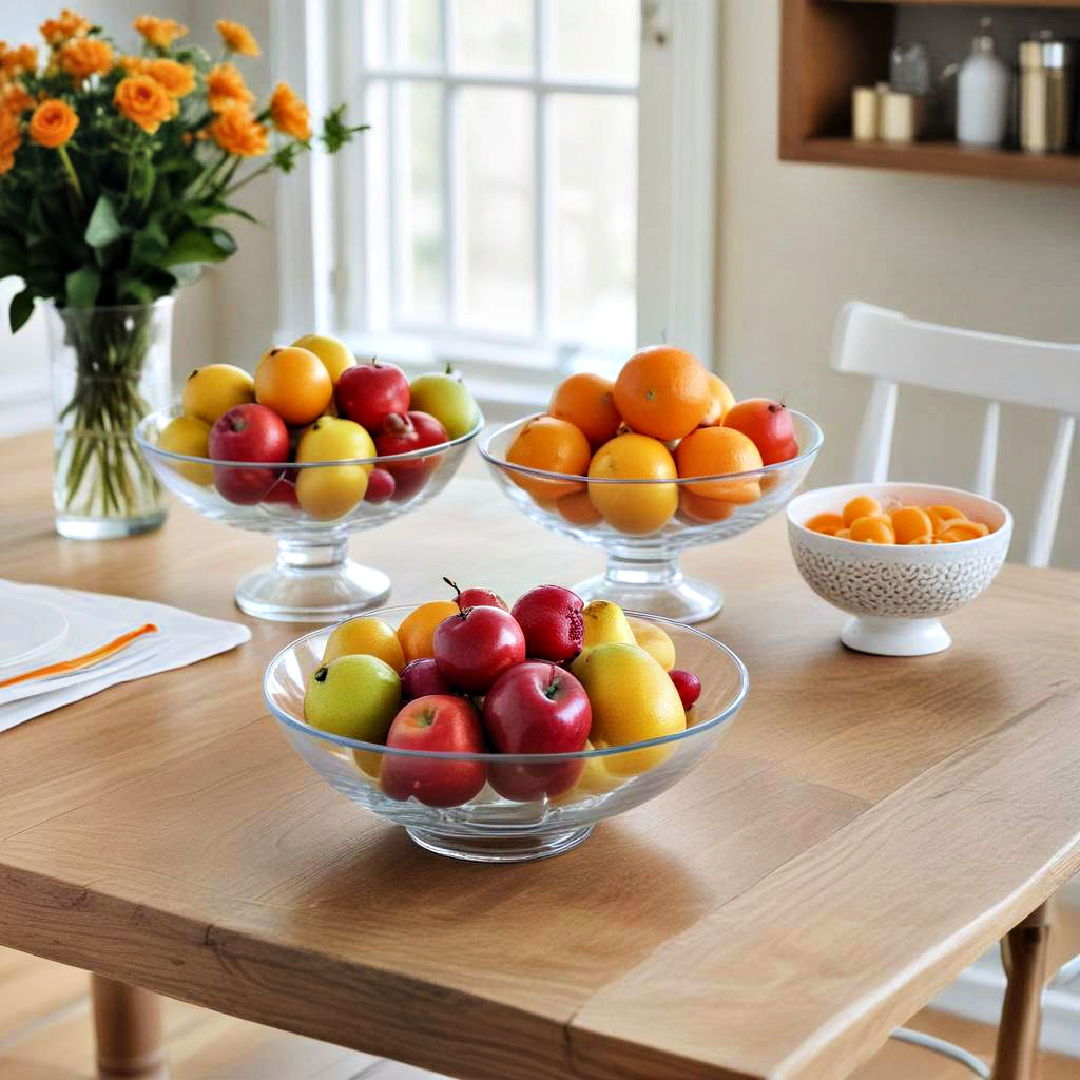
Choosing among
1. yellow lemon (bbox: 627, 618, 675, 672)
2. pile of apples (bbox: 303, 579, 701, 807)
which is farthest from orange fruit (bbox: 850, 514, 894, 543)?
pile of apples (bbox: 303, 579, 701, 807)

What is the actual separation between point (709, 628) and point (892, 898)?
50 centimetres

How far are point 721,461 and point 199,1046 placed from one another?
1.16m

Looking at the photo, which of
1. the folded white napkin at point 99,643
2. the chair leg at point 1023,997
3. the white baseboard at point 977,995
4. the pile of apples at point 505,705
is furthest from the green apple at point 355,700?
the white baseboard at point 977,995

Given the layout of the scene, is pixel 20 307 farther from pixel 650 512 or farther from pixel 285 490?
pixel 650 512

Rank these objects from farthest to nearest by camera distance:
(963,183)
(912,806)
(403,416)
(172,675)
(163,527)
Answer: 1. (963,183)
2. (163,527)
3. (403,416)
4. (172,675)
5. (912,806)

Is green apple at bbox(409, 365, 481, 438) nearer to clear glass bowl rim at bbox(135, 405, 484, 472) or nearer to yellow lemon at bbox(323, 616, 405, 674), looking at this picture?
clear glass bowl rim at bbox(135, 405, 484, 472)

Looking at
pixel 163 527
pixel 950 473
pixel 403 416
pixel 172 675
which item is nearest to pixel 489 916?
pixel 172 675

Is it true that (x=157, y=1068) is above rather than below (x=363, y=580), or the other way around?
below

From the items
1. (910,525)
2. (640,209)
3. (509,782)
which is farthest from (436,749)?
(640,209)

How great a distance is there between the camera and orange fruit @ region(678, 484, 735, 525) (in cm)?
138

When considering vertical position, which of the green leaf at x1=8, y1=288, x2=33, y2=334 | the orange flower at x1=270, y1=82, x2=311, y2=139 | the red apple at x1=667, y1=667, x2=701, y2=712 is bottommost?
the red apple at x1=667, y1=667, x2=701, y2=712

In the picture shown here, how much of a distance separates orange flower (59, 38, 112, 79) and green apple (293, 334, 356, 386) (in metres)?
0.36

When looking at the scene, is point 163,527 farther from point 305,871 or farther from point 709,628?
point 305,871

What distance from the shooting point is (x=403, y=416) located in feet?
4.75
